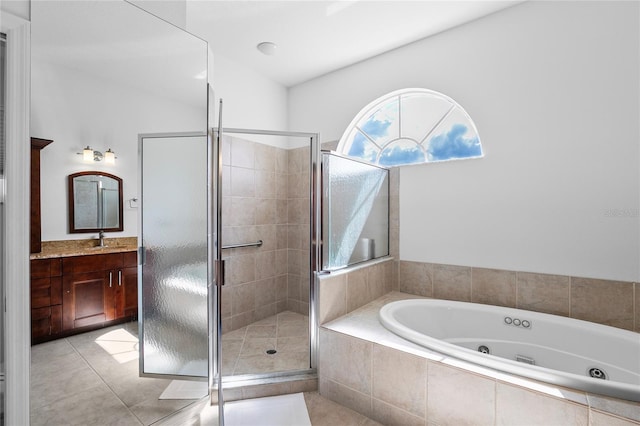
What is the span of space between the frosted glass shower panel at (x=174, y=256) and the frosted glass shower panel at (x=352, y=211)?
32.0 inches

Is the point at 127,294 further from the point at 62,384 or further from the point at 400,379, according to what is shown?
the point at 400,379

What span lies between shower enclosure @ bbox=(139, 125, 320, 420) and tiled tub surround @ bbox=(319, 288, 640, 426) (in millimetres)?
260

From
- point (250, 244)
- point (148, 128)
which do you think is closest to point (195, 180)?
point (148, 128)

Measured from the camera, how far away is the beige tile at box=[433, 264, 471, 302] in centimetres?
237

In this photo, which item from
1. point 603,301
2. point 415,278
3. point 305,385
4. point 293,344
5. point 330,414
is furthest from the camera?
point 415,278

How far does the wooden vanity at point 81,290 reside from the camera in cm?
123

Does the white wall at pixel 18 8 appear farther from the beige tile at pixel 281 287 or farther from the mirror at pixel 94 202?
the beige tile at pixel 281 287

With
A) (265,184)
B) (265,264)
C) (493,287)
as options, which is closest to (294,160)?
(265,184)

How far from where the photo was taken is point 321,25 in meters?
2.31

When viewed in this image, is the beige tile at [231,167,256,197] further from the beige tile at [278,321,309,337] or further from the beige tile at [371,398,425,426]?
the beige tile at [371,398,425,426]

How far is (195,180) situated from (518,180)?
216cm

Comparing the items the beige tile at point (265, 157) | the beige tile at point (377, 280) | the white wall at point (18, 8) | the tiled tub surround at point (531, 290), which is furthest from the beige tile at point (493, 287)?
the white wall at point (18, 8)

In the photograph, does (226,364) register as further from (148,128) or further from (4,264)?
(148,128)

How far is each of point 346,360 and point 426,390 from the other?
0.48 meters
